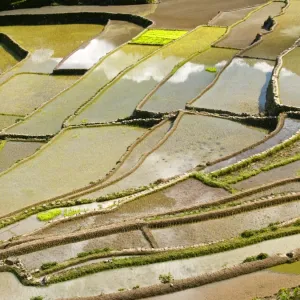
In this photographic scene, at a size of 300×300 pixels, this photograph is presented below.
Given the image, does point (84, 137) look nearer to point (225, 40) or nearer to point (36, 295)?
point (36, 295)

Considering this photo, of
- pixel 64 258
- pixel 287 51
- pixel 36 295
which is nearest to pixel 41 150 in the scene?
pixel 64 258

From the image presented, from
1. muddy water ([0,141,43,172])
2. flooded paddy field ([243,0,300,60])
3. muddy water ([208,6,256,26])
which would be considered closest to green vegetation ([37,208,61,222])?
muddy water ([0,141,43,172])

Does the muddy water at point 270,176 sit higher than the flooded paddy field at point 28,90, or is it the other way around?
the flooded paddy field at point 28,90

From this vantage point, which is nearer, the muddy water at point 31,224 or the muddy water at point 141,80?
the muddy water at point 31,224

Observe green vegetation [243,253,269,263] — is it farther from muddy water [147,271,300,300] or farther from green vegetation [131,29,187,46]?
green vegetation [131,29,187,46]

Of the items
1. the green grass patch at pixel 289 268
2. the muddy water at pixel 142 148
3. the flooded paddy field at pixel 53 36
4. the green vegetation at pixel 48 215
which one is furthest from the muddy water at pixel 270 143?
the flooded paddy field at pixel 53 36

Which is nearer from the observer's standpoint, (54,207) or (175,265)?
(175,265)

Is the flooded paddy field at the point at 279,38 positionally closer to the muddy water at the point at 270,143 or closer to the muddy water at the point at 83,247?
the muddy water at the point at 270,143

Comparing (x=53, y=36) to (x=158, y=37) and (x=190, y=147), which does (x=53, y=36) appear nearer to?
(x=158, y=37)
